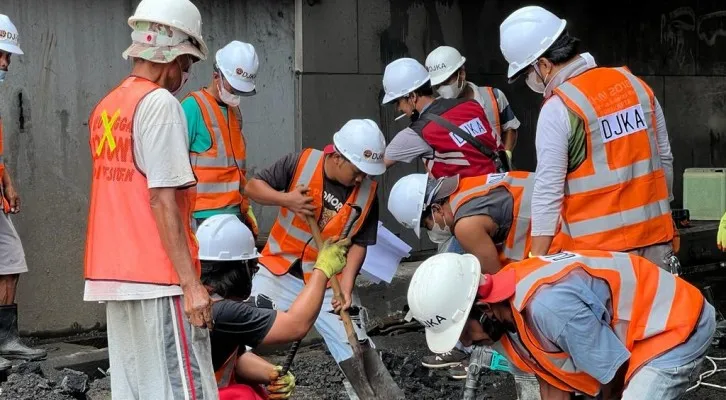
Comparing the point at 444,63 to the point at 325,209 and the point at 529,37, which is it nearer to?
the point at 325,209

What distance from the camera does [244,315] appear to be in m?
4.01

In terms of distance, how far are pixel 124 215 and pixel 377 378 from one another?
6.88 ft

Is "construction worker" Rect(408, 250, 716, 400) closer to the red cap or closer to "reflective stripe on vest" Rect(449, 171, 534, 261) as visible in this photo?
the red cap

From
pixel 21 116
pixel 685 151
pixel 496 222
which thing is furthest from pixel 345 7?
pixel 685 151

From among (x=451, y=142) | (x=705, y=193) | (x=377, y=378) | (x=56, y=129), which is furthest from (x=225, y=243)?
(x=705, y=193)

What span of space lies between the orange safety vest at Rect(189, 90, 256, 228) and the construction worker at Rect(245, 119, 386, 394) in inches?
18.7

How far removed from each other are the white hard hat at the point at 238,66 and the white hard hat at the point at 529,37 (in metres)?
1.85

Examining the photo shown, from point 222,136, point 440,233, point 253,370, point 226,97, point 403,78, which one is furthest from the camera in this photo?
point 403,78

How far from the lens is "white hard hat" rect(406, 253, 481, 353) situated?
354 cm

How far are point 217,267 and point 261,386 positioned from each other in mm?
481

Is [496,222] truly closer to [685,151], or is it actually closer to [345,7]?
[345,7]

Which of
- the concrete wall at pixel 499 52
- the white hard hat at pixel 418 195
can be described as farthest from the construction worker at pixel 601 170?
the concrete wall at pixel 499 52

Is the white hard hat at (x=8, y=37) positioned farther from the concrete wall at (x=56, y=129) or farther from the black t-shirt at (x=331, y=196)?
the black t-shirt at (x=331, y=196)

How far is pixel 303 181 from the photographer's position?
5379 millimetres
